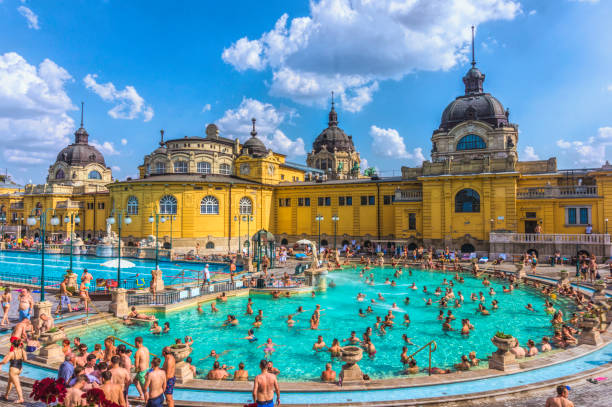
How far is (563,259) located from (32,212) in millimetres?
73805

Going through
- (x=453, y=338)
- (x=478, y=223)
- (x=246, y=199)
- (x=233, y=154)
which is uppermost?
(x=233, y=154)

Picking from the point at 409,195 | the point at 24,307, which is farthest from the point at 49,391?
the point at 409,195

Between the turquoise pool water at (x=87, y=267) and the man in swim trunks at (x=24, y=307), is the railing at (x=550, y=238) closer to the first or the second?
the turquoise pool water at (x=87, y=267)

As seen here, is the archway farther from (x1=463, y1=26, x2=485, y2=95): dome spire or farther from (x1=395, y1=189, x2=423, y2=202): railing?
(x1=463, y1=26, x2=485, y2=95): dome spire

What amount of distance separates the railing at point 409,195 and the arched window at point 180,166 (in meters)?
27.7

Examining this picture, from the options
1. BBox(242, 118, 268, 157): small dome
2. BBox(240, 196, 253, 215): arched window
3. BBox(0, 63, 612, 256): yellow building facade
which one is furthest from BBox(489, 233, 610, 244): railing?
BBox(242, 118, 268, 157): small dome

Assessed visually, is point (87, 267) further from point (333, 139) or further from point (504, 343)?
point (333, 139)

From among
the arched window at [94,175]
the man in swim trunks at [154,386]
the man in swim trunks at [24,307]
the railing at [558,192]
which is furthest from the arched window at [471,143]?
the arched window at [94,175]

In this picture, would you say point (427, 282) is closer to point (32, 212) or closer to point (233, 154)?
point (233, 154)

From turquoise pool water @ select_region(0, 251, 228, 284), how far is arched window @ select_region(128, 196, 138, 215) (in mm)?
6702

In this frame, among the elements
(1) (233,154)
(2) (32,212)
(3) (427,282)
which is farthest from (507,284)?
(2) (32,212)

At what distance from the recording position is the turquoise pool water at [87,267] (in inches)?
1305

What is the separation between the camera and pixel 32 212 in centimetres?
6494

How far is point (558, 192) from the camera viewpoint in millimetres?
36219
